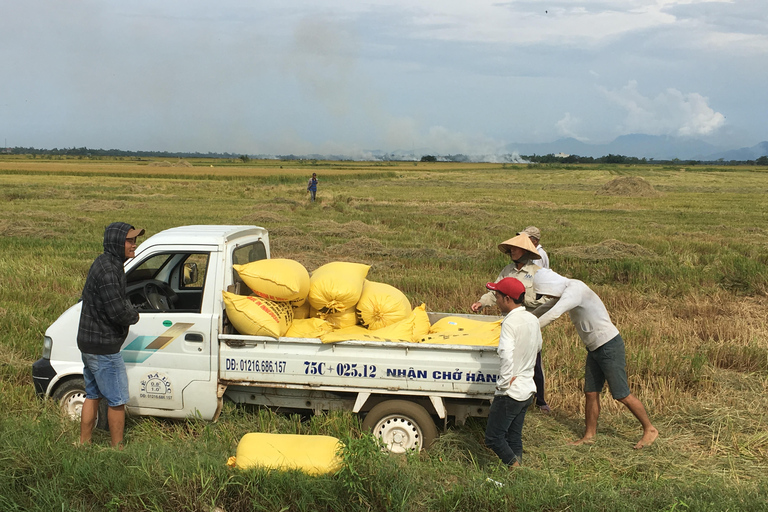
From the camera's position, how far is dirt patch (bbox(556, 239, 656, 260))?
14242 mm

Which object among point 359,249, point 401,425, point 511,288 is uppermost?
point 511,288

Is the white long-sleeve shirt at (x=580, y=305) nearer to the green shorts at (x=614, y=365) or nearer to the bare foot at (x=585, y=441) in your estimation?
the green shorts at (x=614, y=365)

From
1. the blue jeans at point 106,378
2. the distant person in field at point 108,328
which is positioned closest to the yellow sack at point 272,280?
the distant person in field at point 108,328

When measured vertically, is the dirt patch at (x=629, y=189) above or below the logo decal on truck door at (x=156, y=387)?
above

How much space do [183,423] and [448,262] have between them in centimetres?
915

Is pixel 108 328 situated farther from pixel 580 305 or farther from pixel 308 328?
pixel 580 305

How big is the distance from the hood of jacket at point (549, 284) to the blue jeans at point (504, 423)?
1.09 metres

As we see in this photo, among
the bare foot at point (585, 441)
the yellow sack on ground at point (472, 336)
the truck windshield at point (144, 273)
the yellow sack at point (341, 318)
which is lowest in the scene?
the bare foot at point (585, 441)

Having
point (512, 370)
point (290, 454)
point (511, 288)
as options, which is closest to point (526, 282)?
point (511, 288)

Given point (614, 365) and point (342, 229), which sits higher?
point (342, 229)

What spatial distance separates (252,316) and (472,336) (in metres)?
1.91

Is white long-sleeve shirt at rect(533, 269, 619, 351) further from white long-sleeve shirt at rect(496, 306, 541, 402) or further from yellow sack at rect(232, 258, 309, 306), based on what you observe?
yellow sack at rect(232, 258, 309, 306)

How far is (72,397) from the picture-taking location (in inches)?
209

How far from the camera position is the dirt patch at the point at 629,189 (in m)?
41.4
